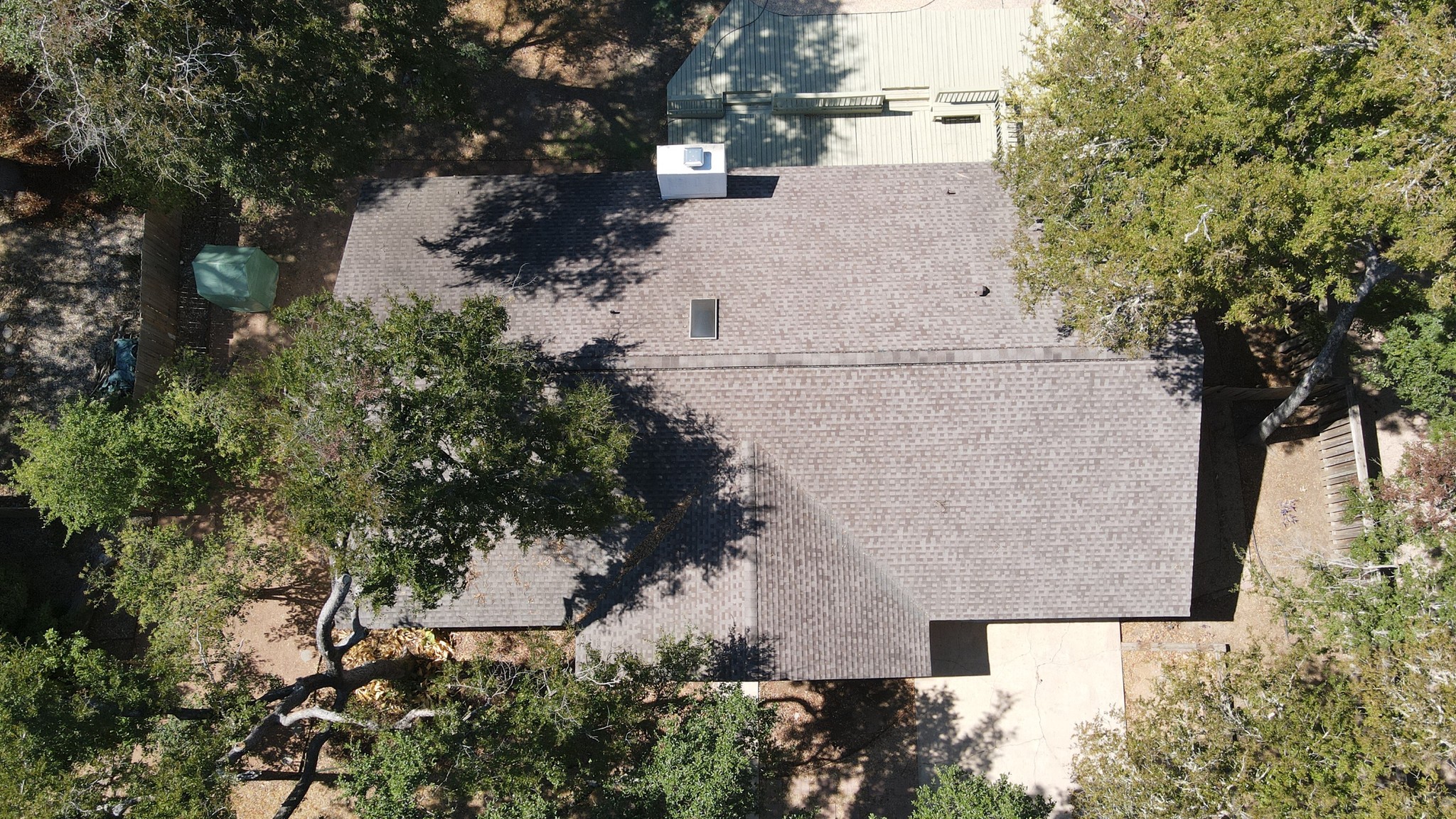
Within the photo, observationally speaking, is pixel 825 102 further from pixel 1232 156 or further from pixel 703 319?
pixel 1232 156

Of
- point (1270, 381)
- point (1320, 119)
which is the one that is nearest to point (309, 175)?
point (1320, 119)

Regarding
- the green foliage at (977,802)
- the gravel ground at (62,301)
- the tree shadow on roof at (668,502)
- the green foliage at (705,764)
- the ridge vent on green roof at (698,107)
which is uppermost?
the ridge vent on green roof at (698,107)

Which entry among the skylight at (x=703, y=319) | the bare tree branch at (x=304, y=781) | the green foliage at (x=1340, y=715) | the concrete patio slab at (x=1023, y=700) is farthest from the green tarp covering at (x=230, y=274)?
the green foliage at (x=1340, y=715)

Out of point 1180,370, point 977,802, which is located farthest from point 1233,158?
point 977,802

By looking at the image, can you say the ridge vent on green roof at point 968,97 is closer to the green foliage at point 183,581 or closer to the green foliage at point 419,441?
the green foliage at point 419,441

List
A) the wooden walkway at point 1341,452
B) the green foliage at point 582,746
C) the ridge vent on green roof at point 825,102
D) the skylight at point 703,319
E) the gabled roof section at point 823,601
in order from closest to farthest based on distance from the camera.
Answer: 1. the green foliage at point 582,746
2. the gabled roof section at point 823,601
3. the skylight at point 703,319
4. the wooden walkway at point 1341,452
5. the ridge vent on green roof at point 825,102

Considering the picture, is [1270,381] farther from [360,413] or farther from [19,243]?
[19,243]

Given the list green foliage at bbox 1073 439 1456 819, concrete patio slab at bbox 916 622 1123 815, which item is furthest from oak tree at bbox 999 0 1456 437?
concrete patio slab at bbox 916 622 1123 815
